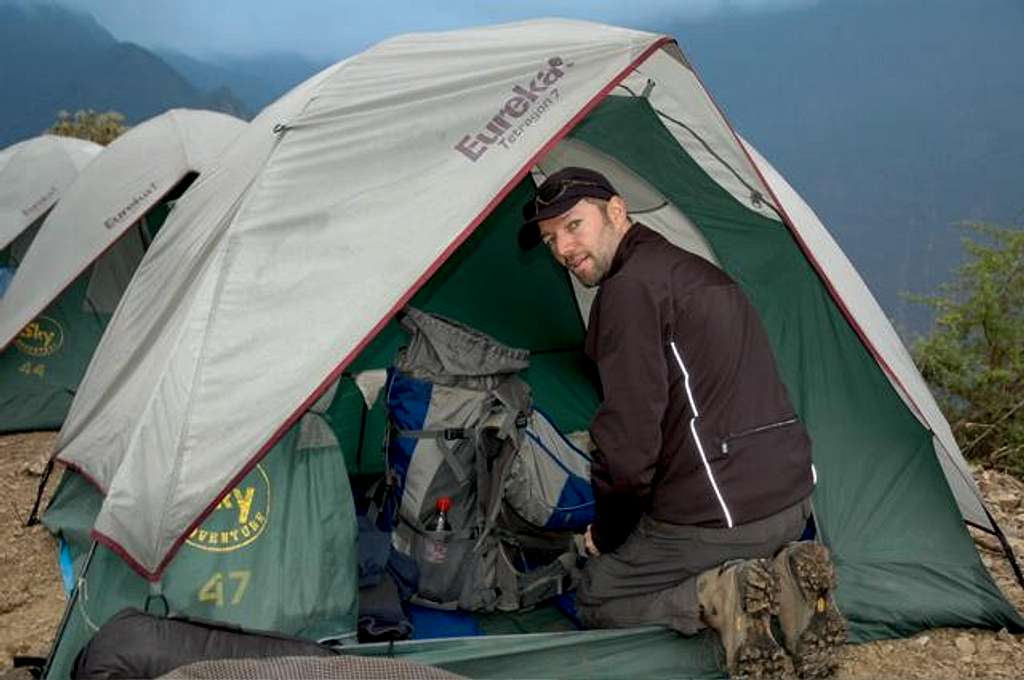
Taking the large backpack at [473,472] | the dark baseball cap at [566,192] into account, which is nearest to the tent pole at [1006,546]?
the large backpack at [473,472]

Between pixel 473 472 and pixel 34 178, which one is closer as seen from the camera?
pixel 473 472

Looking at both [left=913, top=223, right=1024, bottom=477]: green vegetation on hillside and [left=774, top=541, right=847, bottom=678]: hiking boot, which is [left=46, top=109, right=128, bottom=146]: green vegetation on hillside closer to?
[left=913, top=223, right=1024, bottom=477]: green vegetation on hillside

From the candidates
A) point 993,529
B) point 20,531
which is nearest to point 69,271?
point 20,531

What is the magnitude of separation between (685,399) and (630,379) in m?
0.19

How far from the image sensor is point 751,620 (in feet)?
7.83

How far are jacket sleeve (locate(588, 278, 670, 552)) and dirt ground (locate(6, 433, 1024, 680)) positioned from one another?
1.15 m

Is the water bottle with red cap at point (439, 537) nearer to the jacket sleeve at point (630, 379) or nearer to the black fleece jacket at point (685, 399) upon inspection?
the black fleece jacket at point (685, 399)

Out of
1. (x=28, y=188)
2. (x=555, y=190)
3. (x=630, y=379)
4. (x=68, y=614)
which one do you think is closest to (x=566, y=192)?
(x=555, y=190)

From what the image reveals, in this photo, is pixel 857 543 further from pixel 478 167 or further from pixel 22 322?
pixel 22 322

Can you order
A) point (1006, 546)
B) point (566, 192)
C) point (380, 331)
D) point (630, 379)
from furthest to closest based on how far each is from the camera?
point (1006, 546) → point (380, 331) → point (566, 192) → point (630, 379)

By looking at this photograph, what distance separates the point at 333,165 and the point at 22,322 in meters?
3.60

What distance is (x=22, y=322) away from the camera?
5.38 m

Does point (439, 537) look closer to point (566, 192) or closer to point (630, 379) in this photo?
point (630, 379)

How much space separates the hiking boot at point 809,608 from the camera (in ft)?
7.75
